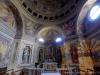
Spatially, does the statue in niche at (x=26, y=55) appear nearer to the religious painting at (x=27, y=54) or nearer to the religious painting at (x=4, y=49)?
the religious painting at (x=27, y=54)

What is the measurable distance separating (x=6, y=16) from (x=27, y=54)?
17.6 feet

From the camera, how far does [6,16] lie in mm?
9172

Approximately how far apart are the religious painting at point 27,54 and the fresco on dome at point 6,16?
3.23 m

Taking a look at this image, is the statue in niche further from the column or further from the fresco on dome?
the column

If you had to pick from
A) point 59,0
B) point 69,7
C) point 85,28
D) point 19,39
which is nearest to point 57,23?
point 69,7

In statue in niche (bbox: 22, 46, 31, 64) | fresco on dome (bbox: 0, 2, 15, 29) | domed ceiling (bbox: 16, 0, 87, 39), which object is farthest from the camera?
domed ceiling (bbox: 16, 0, 87, 39)

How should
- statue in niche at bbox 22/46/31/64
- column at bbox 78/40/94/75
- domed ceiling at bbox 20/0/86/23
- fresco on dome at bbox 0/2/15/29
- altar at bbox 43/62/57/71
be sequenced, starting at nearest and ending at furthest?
fresco on dome at bbox 0/2/15/29 → column at bbox 78/40/94/75 → altar at bbox 43/62/57/71 → statue in niche at bbox 22/46/31/64 → domed ceiling at bbox 20/0/86/23

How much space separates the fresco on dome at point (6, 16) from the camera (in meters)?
8.55

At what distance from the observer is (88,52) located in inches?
369

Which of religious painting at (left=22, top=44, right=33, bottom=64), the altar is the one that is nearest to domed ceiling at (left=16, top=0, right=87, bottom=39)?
religious painting at (left=22, top=44, right=33, bottom=64)

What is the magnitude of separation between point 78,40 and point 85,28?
164 centimetres

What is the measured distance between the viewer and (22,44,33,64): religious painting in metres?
11.2

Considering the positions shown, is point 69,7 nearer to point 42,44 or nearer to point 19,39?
point 42,44

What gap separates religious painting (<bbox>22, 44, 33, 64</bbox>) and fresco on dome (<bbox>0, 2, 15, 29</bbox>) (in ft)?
10.6
